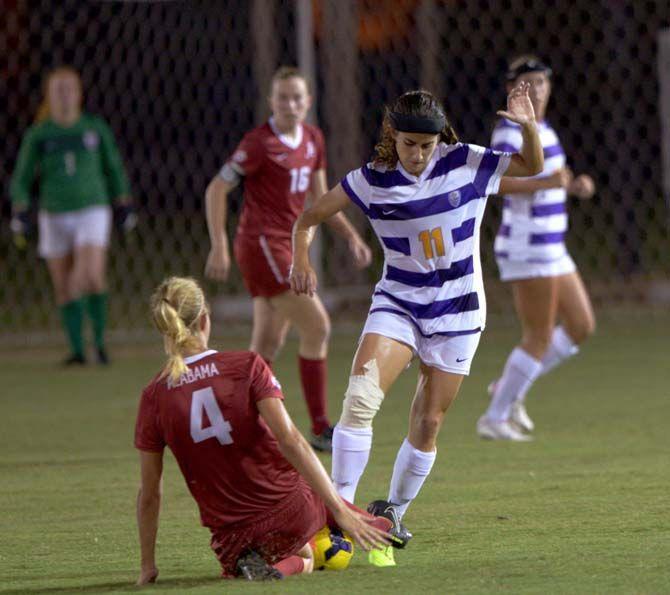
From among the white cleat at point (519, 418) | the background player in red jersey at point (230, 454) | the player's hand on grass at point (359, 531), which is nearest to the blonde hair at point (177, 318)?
the background player in red jersey at point (230, 454)

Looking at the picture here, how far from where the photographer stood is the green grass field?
4.62m

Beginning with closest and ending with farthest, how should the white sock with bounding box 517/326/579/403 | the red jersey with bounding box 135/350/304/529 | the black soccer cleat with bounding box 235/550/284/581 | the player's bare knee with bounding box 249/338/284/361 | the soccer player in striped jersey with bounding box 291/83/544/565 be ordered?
the red jersey with bounding box 135/350/304/529 → the black soccer cleat with bounding box 235/550/284/581 → the soccer player in striped jersey with bounding box 291/83/544/565 → the player's bare knee with bounding box 249/338/284/361 → the white sock with bounding box 517/326/579/403

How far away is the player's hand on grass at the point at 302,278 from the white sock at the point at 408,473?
2.27 ft

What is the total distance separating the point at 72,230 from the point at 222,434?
718cm

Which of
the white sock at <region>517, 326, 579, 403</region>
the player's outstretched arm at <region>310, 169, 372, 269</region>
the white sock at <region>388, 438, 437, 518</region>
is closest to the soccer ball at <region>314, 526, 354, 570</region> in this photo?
the white sock at <region>388, 438, 437, 518</region>

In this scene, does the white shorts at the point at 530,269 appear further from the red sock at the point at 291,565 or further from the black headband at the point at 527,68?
the red sock at the point at 291,565

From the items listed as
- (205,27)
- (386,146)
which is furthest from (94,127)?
(386,146)

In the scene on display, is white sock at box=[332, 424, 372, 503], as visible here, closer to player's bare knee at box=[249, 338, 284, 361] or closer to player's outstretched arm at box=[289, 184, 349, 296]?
player's outstretched arm at box=[289, 184, 349, 296]

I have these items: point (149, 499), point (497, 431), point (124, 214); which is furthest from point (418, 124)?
point (124, 214)

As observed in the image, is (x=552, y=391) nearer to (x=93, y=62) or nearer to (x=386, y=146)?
(x=386, y=146)

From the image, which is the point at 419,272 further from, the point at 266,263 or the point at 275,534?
the point at 266,263

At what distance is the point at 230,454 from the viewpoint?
4516 millimetres

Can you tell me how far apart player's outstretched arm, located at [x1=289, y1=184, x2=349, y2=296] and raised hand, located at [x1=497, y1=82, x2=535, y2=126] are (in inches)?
26.6

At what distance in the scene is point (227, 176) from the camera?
7.77 m
